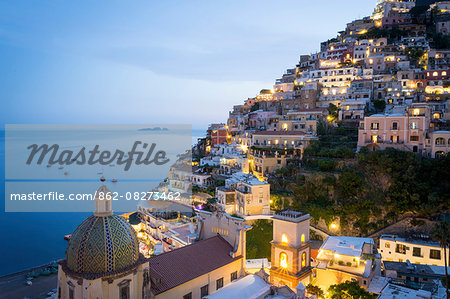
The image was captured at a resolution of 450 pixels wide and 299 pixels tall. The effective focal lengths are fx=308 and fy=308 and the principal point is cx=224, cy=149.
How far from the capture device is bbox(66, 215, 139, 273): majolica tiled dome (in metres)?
10.2

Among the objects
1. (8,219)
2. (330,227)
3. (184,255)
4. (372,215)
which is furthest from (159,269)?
(8,219)

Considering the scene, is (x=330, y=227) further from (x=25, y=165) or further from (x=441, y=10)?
(x=25, y=165)

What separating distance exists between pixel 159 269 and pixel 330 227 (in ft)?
60.4

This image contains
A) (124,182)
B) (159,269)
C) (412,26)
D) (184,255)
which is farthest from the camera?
(124,182)

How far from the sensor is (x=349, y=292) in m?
14.9

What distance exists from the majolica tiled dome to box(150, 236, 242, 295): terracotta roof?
1.85 meters

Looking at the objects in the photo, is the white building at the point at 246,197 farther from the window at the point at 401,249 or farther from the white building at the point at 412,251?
the window at the point at 401,249

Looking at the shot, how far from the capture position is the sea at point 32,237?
32.0 metres

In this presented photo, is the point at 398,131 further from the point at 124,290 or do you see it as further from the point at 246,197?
the point at 124,290

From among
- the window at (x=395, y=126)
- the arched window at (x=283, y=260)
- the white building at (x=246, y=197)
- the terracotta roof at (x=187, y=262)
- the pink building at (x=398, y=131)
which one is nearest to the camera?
the terracotta roof at (x=187, y=262)

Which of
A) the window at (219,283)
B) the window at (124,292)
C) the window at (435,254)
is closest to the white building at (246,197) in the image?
the window at (435,254)

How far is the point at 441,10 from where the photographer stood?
190 ft

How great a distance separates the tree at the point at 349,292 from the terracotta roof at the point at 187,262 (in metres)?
5.18

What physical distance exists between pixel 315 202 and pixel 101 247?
71.7 feet
